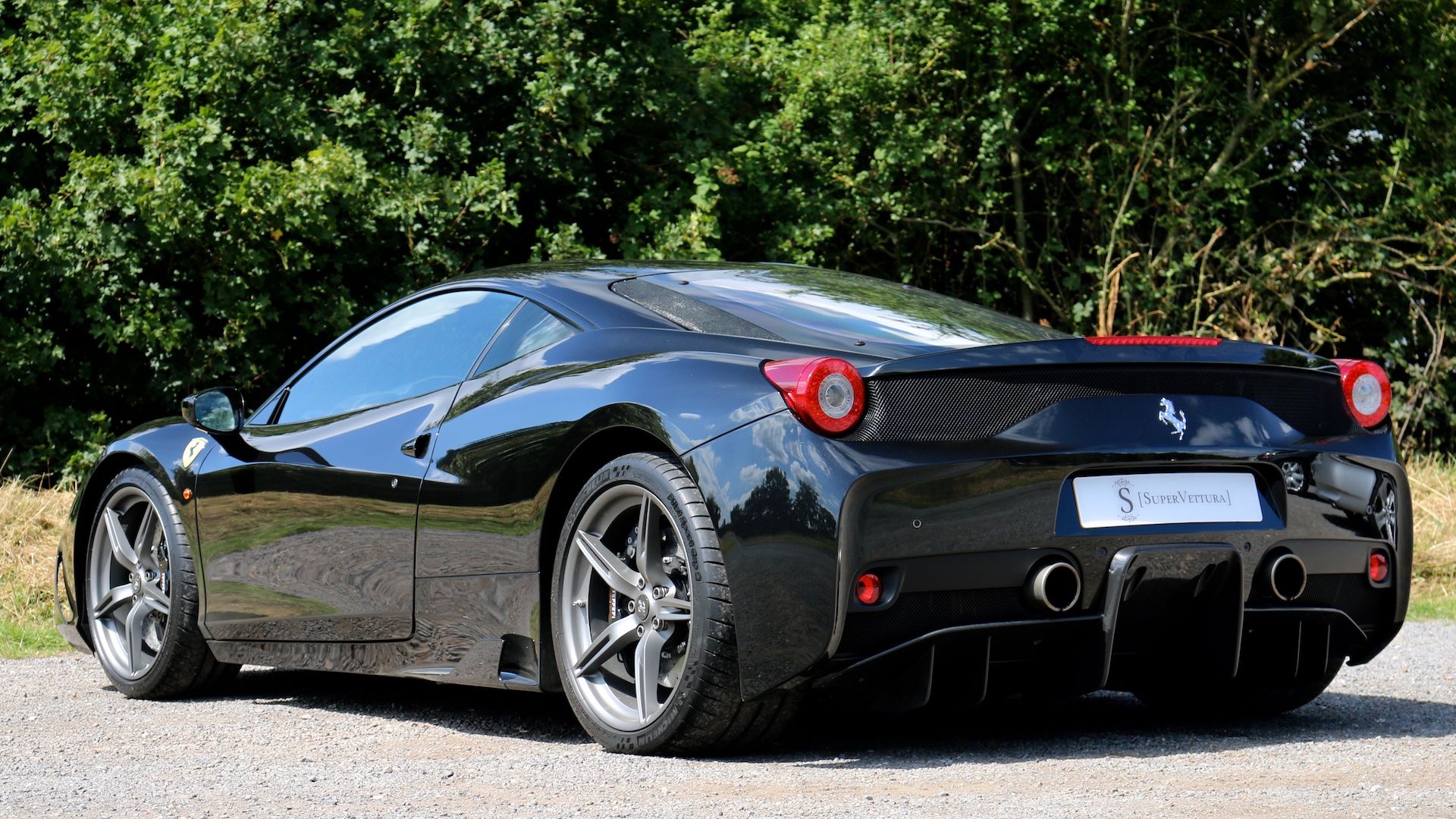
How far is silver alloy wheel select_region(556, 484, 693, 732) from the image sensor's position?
Result: 410 centimetres

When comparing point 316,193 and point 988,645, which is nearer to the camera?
point 988,645

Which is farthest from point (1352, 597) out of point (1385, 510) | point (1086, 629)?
point (1086, 629)

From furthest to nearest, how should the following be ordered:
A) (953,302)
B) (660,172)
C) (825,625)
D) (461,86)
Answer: (660,172), (461,86), (953,302), (825,625)

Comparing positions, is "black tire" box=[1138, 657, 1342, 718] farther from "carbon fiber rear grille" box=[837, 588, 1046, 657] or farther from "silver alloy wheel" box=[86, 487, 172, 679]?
"silver alloy wheel" box=[86, 487, 172, 679]

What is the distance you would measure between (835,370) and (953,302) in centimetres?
155

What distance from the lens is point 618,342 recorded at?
173 inches

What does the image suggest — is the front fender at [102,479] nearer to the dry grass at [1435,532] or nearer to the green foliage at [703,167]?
the green foliage at [703,167]

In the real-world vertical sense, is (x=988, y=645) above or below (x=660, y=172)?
below

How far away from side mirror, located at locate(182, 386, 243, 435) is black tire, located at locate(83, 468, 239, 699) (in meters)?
0.29

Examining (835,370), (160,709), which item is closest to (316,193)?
(160,709)

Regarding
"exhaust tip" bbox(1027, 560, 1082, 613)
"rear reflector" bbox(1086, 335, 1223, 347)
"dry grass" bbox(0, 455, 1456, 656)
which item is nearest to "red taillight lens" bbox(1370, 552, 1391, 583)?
"rear reflector" bbox(1086, 335, 1223, 347)

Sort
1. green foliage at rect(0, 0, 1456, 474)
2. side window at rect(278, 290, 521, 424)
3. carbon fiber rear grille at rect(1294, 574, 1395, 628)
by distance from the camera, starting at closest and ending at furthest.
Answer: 1. carbon fiber rear grille at rect(1294, 574, 1395, 628)
2. side window at rect(278, 290, 521, 424)
3. green foliage at rect(0, 0, 1456, 474)

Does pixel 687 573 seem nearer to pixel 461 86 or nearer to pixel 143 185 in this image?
pixel 143 185

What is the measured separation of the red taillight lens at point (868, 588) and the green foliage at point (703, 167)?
8.62 metres
